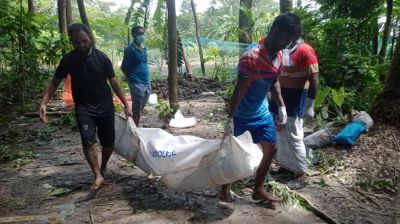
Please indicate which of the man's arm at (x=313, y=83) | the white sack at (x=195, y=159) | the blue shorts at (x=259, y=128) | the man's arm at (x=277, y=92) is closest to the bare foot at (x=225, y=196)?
the white sack at (x=195, y=159)

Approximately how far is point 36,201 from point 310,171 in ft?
10.1

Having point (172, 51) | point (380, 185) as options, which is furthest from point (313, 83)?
point (172, 51)

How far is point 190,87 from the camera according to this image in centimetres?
1249

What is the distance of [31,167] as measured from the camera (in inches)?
190

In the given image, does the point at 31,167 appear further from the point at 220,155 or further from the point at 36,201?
the point at 220,155

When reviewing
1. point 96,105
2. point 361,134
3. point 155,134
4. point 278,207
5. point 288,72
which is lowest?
point 278,207

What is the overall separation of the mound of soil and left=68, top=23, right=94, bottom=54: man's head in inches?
291

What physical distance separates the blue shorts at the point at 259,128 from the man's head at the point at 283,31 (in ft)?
2.23

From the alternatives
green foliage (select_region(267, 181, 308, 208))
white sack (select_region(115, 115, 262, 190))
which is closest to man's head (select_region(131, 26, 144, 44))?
white sack (select_region(115, 115, 262, 190))

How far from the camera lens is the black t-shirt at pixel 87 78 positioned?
370 cm

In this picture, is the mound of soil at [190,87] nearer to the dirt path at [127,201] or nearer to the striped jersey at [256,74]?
the dirt path at [127,201]

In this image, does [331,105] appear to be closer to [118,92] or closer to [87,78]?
[118,92]

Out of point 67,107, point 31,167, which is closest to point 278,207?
point 31,167

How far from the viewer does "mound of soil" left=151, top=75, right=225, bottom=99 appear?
38.2ft
